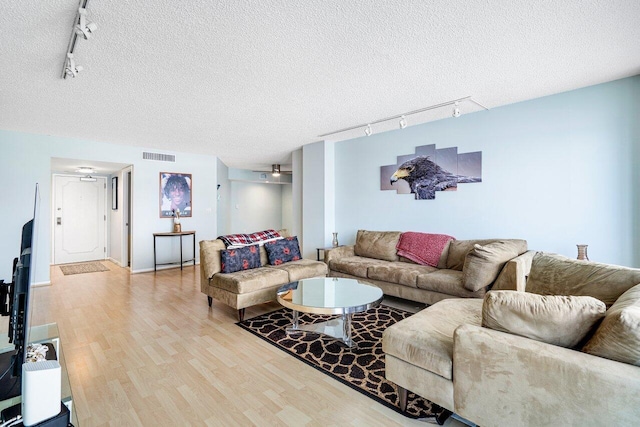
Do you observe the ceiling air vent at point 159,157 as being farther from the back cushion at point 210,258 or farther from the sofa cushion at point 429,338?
the sofa cushion at point 429,338

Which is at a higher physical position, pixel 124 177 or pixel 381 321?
pixel 124 177

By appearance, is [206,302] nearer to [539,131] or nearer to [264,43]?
[264,43]

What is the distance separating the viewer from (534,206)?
3.58 meters

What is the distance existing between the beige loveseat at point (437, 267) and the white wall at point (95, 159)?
367 cm

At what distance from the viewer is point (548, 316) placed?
4.55 ft

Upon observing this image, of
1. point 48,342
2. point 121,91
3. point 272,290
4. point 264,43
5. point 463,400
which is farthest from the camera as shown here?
point 272,290

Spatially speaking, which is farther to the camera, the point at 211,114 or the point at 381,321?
the point at 211,114

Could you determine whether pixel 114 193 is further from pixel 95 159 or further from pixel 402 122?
pixel 402 122

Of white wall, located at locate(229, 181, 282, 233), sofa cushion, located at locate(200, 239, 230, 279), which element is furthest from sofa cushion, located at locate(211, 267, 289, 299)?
white wall, located at locate(229, 181, 282, 233)

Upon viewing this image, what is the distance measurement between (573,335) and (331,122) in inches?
143

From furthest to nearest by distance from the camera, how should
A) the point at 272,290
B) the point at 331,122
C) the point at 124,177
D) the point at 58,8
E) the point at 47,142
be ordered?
1. the point at 124,177
2. the point at 47,142
3. the point at 331,122
4. the point at 272,290
5. the point at 58,8

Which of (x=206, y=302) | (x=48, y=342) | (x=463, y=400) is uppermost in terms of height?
(x=48, y=342)

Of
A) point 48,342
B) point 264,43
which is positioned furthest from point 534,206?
point 48,342

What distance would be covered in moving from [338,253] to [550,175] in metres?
2.81
